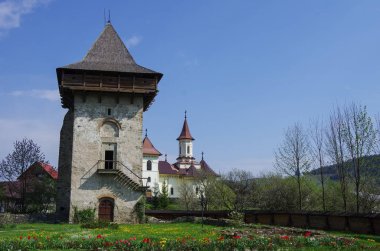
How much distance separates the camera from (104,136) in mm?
32781

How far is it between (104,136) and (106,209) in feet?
18.2

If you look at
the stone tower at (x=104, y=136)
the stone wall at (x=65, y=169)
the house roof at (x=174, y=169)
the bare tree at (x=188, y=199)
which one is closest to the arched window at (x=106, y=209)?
the stone tower at (x=104, y=136)

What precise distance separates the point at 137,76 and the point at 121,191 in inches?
355

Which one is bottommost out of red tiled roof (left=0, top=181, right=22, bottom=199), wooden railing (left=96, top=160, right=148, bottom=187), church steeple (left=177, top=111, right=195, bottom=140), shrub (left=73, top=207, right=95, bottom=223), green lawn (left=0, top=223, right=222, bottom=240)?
green lawn (left=0, top=223, right=222, bottom=240)

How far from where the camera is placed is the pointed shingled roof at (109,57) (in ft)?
109

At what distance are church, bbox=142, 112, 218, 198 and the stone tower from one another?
39.4 m

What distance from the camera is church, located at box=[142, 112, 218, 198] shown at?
7650cm

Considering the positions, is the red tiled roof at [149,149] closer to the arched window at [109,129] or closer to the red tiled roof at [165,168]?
the red tiled roof at [165,168]

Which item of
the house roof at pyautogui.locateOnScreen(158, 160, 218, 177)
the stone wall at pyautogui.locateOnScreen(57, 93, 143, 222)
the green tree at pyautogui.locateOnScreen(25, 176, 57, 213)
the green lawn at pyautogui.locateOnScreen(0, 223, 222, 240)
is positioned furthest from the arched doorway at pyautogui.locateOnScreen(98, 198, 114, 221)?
the house roof at pyautogui.locateOnScreen(158, 160, 218, 177)

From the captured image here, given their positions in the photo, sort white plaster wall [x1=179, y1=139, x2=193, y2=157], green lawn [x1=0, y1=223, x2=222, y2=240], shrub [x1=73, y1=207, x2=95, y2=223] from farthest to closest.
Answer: white plaster wall [x1=179, y1=139, x2=193, y2=157], shrub [x1=73, y1=207, x2=95, y2=223], green lawn [x1=0, y1=223, x2=222, y2=240]

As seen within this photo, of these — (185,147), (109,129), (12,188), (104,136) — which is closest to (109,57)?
(109,129)

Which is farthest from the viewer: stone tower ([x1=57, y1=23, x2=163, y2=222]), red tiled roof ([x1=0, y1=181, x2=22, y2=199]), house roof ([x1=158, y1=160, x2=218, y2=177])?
house roof ([x1=158, y1=160, x2=218, y2=177])

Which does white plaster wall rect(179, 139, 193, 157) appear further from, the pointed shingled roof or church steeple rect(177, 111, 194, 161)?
the pointed shingled roof

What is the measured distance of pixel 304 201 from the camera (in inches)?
1588
